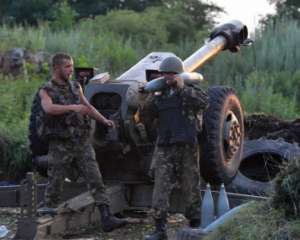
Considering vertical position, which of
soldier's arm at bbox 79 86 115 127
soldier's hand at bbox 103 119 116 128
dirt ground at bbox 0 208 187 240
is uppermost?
soldier's arm at bbox 79 86 115 127

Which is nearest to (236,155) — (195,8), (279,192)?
(279,192)

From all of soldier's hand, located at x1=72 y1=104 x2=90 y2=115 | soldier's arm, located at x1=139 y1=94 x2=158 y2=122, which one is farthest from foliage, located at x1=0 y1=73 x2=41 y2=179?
soldier's arm, located at x1=139 y1=94 x2=158 y2=122

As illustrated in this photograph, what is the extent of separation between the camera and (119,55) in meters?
18.4

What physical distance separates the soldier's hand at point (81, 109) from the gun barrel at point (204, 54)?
6.60ft

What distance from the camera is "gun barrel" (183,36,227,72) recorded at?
953cm

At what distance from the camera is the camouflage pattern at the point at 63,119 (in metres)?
7.73

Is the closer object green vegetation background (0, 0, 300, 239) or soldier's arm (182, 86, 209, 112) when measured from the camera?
green vegetation background (0, 0, 300, 239)

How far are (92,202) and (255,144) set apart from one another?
9.72ft

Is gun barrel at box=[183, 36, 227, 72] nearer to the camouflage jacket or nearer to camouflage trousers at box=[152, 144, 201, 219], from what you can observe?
the camouflage jacket

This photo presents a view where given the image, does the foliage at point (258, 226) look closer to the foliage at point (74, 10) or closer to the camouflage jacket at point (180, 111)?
the camouflage jacket at point (180, 111)

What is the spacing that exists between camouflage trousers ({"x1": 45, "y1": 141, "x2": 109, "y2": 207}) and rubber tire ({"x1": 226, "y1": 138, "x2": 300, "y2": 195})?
2.21 m

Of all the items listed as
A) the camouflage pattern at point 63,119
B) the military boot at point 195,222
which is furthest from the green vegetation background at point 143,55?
the camouflage pattern at point 63,119

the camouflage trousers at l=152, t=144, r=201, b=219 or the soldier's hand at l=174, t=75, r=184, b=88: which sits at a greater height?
the soldier's hand at l=174, t=75, r=184, b=88

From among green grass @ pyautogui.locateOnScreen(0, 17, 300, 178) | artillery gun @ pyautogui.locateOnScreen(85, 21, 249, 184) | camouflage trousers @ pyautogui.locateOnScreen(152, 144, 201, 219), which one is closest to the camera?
camouflage trousers @ pyautogui.locateOnScreen(152, 144, 201, 219)
